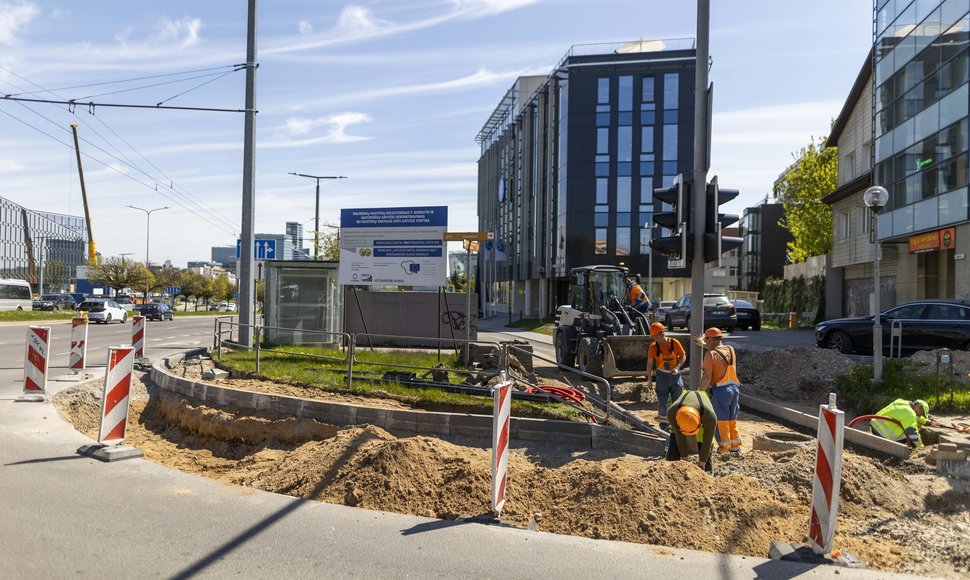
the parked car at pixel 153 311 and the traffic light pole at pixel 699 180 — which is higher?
the traffic light pole at pixel 699 180

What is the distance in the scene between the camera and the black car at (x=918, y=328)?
1689cm

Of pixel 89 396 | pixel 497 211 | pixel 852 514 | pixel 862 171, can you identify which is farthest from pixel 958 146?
pixel 497 211

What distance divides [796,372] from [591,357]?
4.33 meters

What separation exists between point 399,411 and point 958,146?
22.9 m

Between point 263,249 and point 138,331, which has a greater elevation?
point 263,249

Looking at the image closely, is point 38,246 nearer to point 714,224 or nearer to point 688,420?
point 714,224

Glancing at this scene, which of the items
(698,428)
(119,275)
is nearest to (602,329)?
(698,428)

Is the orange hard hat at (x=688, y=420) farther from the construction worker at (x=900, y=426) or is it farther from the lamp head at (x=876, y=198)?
the lamp head at (x=876, y=198)

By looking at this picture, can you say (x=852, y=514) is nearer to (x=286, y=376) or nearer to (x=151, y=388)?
(x=286, y=376)

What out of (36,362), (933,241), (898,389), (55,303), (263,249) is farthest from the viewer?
(55,303)

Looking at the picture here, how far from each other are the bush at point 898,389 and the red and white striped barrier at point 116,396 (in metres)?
11.0

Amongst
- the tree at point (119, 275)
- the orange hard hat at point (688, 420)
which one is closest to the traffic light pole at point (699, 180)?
the orange hard hat at point (688, 420)

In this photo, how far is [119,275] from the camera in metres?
61.3

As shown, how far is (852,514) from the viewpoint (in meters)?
6.08
